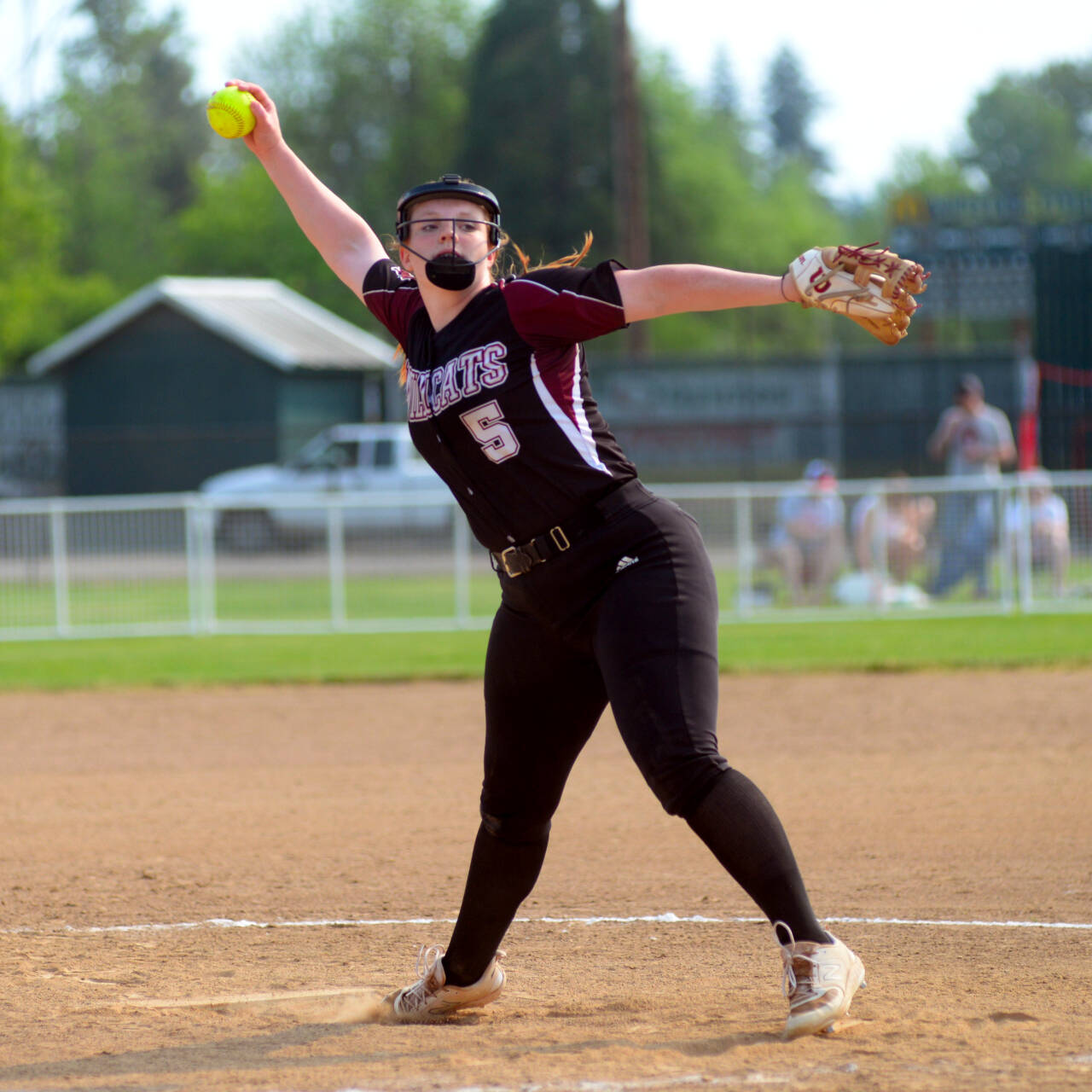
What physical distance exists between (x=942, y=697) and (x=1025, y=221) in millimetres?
28422

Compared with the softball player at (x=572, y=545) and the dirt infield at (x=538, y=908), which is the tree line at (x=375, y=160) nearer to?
the dirt infield at (x=538, y=908)

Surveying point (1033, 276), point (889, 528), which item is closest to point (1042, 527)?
point (889, 528)

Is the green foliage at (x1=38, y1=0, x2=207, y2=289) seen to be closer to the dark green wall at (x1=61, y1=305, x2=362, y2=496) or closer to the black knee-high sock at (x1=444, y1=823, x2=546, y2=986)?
the dark green wall at (x1=61, y1=305, x2=362, y2=496)

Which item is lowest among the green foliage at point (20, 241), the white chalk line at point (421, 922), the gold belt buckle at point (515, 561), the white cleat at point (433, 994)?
the white chalk line at point (421, 922)

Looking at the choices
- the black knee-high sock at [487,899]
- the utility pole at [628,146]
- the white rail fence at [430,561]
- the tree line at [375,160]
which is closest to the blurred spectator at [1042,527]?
the white rail fence at [430,561]

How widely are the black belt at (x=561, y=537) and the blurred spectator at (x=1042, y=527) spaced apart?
1120 centimetres

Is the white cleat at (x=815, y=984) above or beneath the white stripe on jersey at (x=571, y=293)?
beneath

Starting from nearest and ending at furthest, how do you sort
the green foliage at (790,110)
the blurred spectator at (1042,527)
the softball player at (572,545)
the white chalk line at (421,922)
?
the softball player at (572,545)
the white chalk line at (421,922)
the blurred spectator at (1042,527)
the green foliage at (790,110)

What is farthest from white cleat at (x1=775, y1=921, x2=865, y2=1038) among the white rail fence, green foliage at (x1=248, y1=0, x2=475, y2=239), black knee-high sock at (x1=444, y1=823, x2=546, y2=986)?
green foliage at (x1=248, y1=0, x2=475, y2=239)

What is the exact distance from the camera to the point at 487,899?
405 centimetres

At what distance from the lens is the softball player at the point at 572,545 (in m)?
3.63

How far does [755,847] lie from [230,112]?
2.60m

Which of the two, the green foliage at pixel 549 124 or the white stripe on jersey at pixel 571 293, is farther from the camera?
the green foliage at pixel 549 124

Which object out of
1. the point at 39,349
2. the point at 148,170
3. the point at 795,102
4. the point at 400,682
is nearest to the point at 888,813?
the point at 400,682
